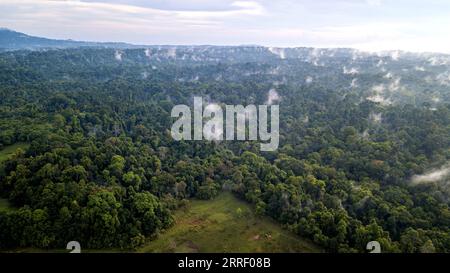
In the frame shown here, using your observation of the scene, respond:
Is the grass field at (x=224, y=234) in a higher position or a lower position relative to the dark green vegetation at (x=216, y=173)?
lower

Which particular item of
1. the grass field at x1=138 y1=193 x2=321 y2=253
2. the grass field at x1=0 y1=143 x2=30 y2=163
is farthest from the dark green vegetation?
the grass field at x1=0 y1=143 x2=30 y2=163

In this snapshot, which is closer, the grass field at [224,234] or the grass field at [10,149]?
the grass field at [224,234]

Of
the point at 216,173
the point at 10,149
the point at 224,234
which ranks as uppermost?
the point at 10,149

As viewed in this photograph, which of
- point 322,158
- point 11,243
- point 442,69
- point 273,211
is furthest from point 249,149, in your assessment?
point 442,69

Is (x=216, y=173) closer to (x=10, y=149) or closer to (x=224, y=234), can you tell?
(x=224, y=234)

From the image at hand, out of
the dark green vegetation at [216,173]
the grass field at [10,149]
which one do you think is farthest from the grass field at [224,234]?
the grass field at [10,149]

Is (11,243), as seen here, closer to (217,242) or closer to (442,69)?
(217,242)

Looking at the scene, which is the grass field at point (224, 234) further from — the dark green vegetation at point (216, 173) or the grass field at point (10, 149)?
the grass field at point (10, 149)

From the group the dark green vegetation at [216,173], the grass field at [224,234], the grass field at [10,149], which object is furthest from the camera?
the grass field at [10,149]

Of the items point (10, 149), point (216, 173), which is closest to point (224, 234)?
point (216, 173)
